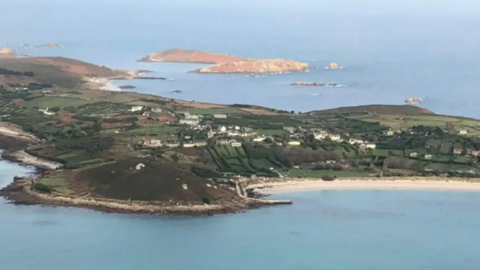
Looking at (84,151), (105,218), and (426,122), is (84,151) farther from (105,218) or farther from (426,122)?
(426,122)

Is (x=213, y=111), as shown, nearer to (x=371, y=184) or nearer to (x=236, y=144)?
(x=236, y=144)

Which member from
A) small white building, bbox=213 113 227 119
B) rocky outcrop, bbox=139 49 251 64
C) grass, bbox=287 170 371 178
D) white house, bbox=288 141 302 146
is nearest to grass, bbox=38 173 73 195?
grass, bbox=287 170 371 178

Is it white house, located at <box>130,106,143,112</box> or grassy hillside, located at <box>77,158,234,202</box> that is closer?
grassy hillside, located at <box>77,158,234,202</box>

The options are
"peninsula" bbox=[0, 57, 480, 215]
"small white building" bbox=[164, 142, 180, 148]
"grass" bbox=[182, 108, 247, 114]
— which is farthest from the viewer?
"grass" bbox=[182, 108, 247, 114]

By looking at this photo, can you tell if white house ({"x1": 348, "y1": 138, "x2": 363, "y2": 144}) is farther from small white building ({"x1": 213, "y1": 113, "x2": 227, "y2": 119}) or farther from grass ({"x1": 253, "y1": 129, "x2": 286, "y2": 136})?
small white building ({"x1": 213, "y1": 113, "x2": 227, "y2": 119})

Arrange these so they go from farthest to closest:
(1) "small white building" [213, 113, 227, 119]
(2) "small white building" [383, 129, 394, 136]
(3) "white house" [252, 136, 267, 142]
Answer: (1) "small white building" [213, 113, 227, 119] → (2) "small white building" [383, 129, 394, 136] → (3) "white house" [252, 136, 267, 142]

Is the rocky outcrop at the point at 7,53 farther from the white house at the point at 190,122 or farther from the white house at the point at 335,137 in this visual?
the white house at the point at 335,137

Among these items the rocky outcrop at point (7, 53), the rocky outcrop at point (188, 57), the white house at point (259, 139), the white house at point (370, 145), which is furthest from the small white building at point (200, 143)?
the rocky outcrop at point (188, 57)
